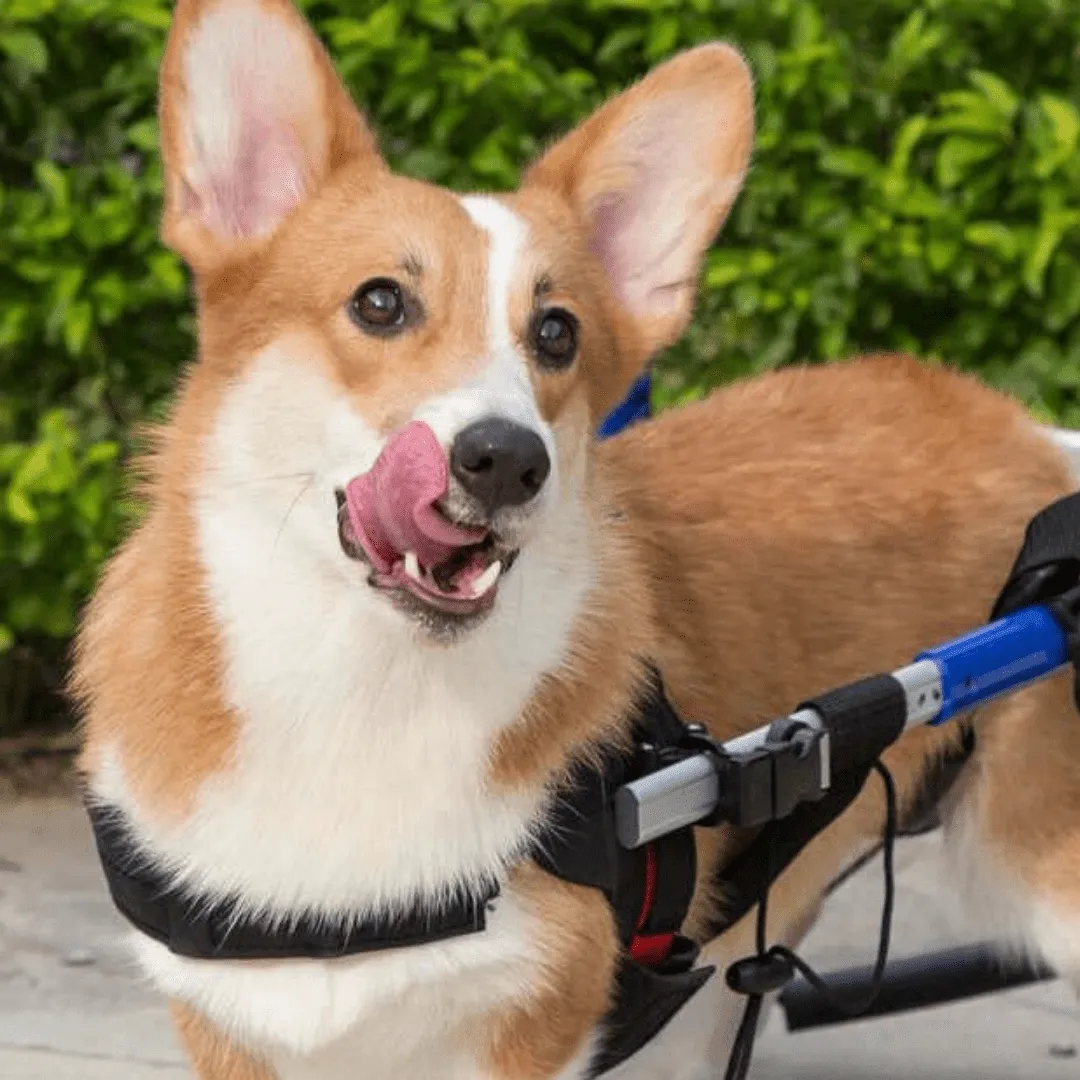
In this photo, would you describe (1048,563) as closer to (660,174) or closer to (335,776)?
(660,174)

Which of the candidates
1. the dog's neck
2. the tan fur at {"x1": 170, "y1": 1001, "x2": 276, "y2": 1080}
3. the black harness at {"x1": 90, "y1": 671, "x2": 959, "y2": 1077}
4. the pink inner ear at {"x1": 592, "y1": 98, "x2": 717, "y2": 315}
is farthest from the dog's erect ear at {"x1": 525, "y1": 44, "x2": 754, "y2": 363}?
the tan fur at {"x1": 170, "y1": 1001, "x2": 276, "y2": 1080}

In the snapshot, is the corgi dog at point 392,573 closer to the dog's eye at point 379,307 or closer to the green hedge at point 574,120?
the dog's eye at point 379,307

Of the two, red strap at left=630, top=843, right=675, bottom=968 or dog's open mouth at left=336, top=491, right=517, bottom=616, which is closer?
dog's open mouth at left=336, top=491, right=517, bottom=616

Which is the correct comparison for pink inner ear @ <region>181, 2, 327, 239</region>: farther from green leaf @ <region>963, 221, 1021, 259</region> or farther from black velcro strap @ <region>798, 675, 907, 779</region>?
green leaf @ <region>963, 221, 1021, 259</region>

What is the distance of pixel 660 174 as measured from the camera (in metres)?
3.35

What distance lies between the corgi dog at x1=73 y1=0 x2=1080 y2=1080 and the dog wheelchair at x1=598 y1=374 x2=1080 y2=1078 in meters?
0.16

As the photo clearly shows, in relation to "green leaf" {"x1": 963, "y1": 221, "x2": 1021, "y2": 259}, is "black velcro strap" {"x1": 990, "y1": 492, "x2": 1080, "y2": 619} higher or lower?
higher

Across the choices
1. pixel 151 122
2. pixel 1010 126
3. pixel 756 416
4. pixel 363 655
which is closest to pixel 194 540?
pixel 363 655

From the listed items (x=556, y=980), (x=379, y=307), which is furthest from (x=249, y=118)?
(x=556, y=980)

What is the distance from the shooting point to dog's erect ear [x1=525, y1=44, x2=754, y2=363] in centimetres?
323

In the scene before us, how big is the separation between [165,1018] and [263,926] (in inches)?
60.4

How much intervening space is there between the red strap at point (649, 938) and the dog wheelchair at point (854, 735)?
132 mm

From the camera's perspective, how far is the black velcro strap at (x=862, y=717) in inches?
119

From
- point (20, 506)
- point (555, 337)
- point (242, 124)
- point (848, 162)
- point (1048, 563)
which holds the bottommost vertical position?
point (20, 506)
